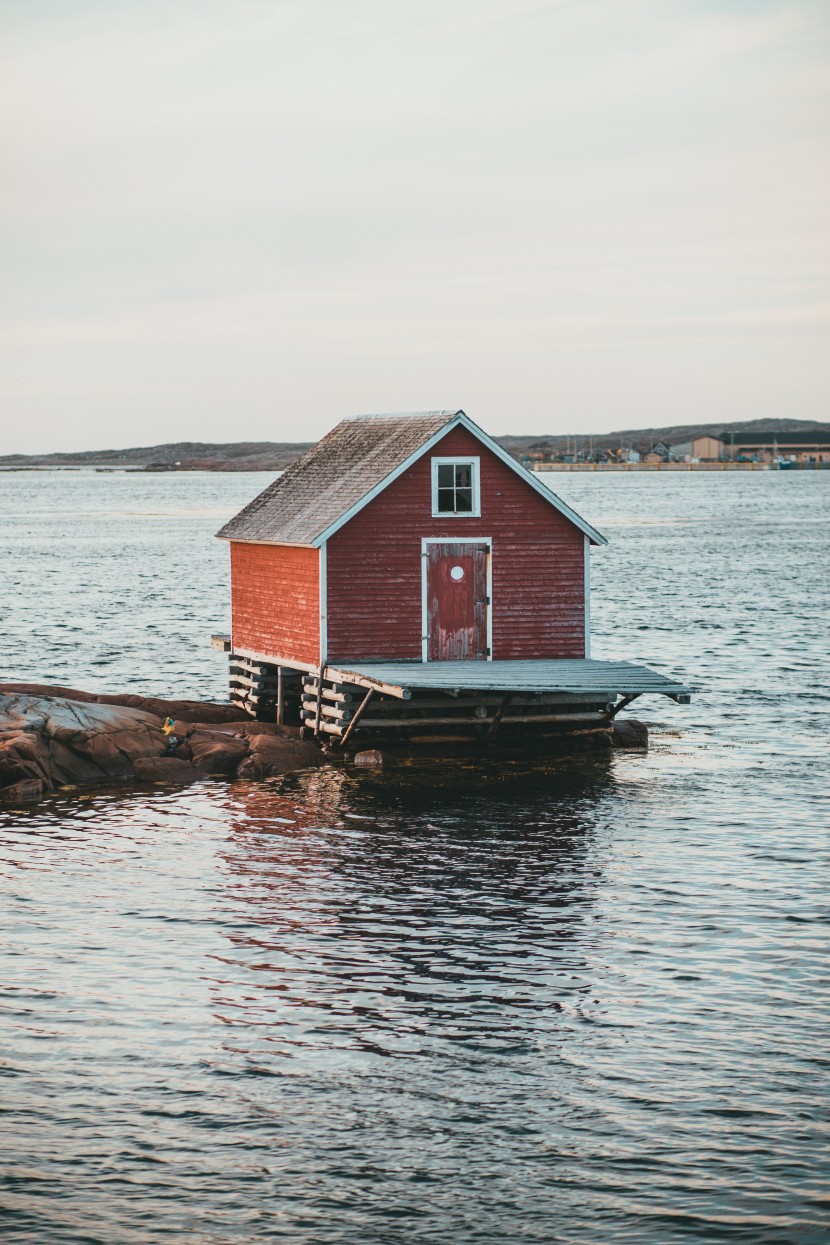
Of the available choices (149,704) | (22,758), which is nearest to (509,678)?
(149,704)

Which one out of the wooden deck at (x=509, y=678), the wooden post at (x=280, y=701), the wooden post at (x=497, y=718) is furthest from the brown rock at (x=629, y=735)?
the wooden post at (x=280, y=701)

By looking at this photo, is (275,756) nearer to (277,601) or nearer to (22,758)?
(277,601)

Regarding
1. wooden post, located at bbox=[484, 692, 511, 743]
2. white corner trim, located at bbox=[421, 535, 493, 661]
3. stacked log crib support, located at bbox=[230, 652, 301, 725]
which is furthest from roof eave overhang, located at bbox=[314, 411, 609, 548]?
stacked log crib support, located at bbox=[230, 652, 301, 725]

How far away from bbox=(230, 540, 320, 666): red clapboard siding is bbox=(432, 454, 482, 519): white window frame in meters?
2.48

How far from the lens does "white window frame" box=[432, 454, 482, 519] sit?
29.4 metres

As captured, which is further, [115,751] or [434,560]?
[434,560]

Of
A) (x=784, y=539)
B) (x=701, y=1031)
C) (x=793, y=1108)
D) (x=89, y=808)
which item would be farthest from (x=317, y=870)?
(x=784, y=539)

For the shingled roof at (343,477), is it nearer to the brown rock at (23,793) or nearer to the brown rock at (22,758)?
the brown rock at (22,758)

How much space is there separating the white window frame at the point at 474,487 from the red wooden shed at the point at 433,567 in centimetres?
2

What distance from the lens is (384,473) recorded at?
29125 millimetres

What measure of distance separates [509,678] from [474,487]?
406 cm

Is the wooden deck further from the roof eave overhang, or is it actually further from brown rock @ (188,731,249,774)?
the roof eave overhang

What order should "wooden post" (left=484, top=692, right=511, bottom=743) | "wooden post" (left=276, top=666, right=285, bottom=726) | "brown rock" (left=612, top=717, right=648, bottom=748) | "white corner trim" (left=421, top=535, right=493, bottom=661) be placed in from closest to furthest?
"wooden post" (left=484, top=692, right=511, bottom=743) → "white corner trim" (left=421, top=535, right=493, bottom=661) → "brown rock" (left=612, top=717, right=648, bottom=748) → "wooden post" (left=276, top=666, right=285, bottom=726)

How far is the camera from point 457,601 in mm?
29562
